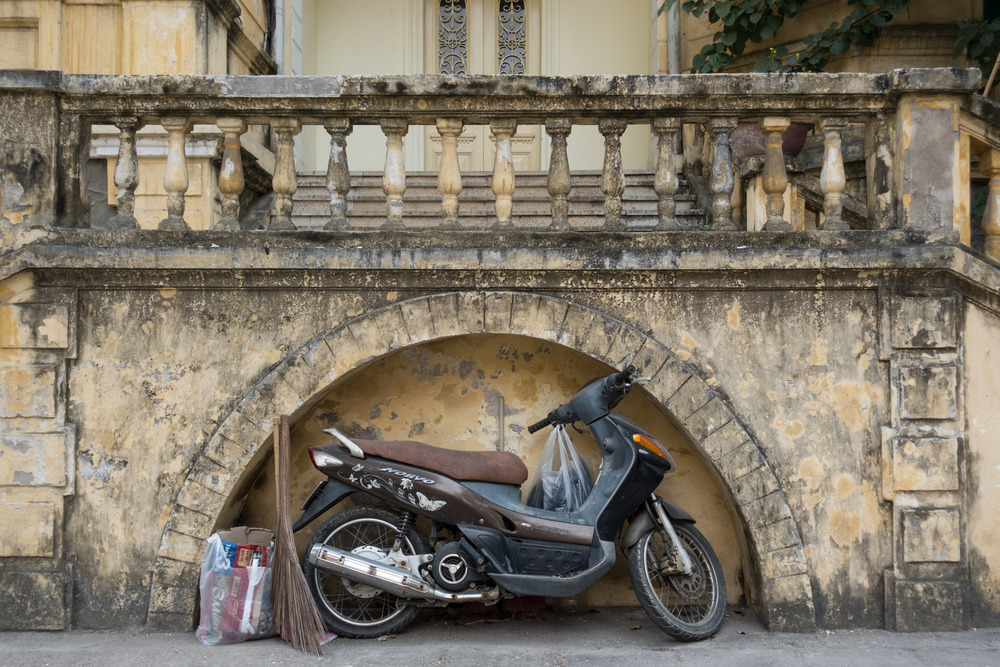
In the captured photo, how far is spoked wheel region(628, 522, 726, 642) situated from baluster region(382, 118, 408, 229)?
7.07 feet

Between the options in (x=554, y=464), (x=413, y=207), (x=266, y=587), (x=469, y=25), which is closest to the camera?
(x=266, y=587)

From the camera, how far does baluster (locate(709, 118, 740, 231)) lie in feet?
15.4

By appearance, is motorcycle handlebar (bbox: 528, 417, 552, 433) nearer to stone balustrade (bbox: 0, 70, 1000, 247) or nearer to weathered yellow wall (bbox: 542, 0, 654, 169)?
stone balustrade (bbox: 0, 70, 1000, 247)

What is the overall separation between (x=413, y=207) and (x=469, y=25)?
2.89 m

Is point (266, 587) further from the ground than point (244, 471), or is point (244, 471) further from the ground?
point (244, 471)

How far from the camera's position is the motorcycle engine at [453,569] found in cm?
433

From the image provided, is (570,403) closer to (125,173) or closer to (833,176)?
(833,176)

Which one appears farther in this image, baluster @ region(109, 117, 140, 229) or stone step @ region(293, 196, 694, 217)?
stone step @ region(293, 196, 694, 217)

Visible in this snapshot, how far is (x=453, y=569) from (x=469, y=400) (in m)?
1.08

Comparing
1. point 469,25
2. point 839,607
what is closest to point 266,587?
point 839,607

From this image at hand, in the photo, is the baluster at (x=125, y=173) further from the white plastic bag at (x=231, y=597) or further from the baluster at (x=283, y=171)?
the white plastic bag at (x=231, y=597)

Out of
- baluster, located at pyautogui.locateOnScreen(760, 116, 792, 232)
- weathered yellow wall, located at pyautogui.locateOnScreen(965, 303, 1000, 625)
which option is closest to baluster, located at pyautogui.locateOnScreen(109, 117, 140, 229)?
baluster, located at pyautogui.locateOnScreen(760, 116, 792, 232)

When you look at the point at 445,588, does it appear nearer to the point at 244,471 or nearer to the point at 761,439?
the point at 244,471

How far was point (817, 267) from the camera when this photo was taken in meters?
4.53
